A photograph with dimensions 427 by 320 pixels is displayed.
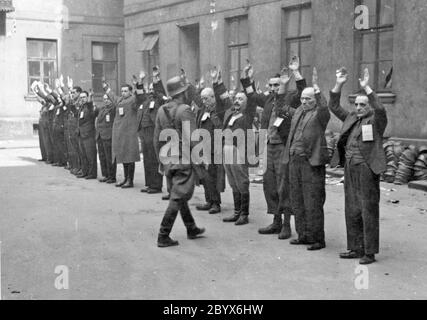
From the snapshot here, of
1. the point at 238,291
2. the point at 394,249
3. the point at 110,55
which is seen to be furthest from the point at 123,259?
the point at 110,55

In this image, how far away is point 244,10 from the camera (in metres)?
16.0

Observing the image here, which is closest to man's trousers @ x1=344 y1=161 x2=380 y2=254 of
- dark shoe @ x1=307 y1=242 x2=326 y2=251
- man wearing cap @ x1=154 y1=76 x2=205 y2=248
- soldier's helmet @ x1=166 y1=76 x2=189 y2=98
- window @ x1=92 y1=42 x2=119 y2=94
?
dark shoe @ x1=307 y1=242 x2=326 y2=251

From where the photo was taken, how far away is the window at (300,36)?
1420 cm

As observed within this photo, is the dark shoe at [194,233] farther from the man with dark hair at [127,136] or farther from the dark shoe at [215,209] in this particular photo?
the man with dark hair at [127,136]

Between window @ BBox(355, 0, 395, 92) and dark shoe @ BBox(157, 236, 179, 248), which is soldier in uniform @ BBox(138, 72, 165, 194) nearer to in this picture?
dark shoe @ BBox(157, 236, 179, 248)

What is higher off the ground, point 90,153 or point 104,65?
point 104,65

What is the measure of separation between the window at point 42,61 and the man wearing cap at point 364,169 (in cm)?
1922

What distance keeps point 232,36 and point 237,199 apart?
32.4ft

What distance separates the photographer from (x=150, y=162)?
1056cm

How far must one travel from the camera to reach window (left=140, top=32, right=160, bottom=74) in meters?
20.1

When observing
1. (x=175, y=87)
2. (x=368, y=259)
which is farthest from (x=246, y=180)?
(x=368, y=259)

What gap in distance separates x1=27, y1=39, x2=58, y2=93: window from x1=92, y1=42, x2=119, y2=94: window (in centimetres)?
167

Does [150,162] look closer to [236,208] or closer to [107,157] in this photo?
[107,157]

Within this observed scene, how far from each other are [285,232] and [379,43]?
697cm
